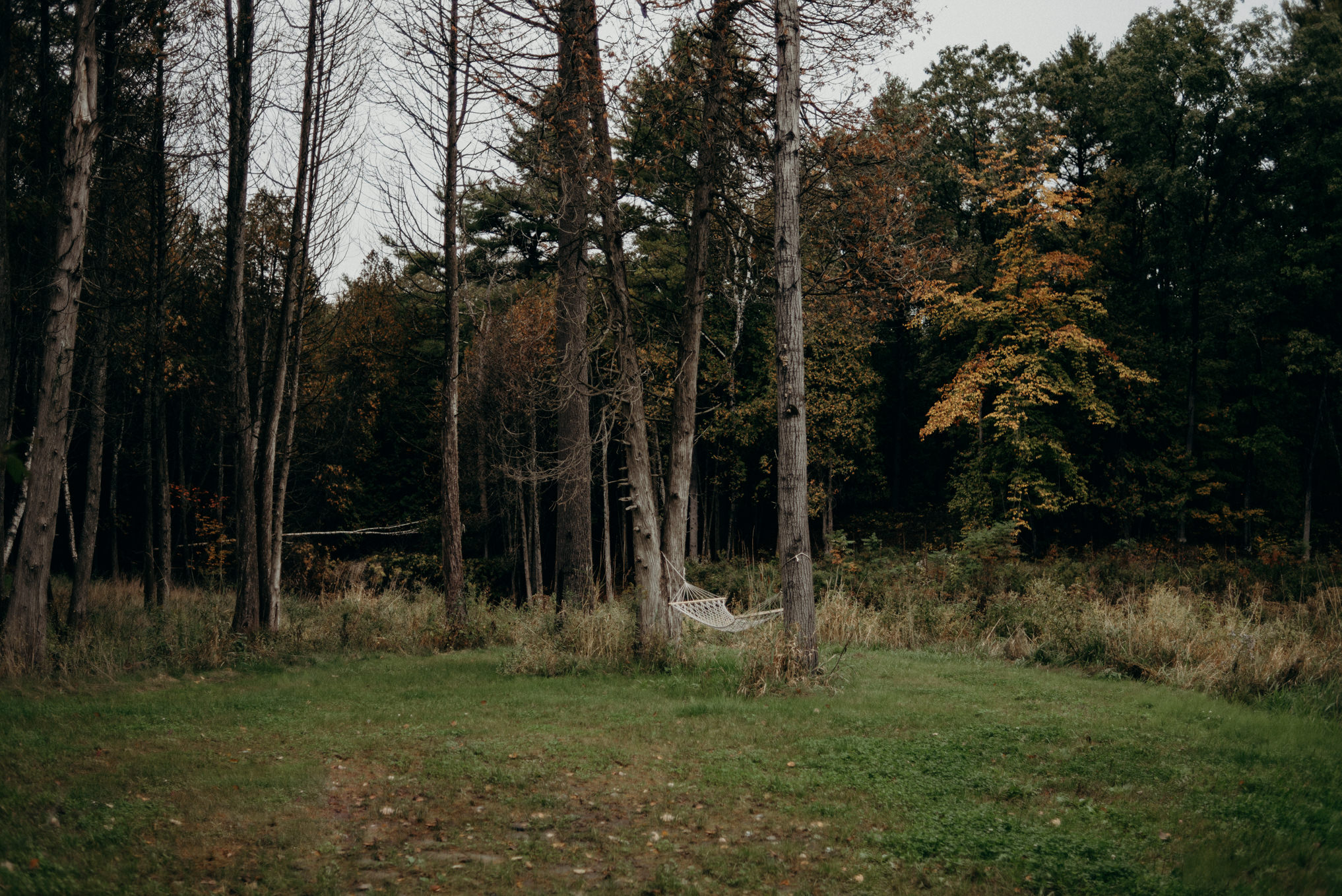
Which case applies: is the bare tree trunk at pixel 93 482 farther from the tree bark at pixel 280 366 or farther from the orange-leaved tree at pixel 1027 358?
the orange-leaved tree at pixel 1027 358

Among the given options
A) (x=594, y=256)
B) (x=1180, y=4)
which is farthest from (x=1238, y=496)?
(x=594, y=256)

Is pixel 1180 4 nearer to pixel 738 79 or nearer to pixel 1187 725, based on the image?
pixel 738 79

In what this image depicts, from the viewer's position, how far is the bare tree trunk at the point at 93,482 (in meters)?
10.6

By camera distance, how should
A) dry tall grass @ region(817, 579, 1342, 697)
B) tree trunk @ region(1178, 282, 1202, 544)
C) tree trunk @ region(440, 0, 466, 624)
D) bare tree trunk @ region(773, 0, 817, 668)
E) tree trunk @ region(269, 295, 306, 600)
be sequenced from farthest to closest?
tree trunk @ region(1178, 282, 1202, 544) → tree trunk @ region(440, 0, 466, 624) → tree trunk @ region(269, 295, 306, 600) → dry tall grass @ region(817, 579, 1342, 697) → bare tree trunk @ region(773, 0, 817, 668)

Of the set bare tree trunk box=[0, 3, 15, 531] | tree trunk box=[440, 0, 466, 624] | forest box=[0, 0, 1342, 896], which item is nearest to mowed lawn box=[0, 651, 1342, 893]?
forest box=[0, 0, 1342, 896]

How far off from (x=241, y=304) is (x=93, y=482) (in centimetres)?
295

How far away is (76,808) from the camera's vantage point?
4363 mm

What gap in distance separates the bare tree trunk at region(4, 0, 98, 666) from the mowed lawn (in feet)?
4.46

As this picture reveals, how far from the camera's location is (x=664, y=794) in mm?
5082

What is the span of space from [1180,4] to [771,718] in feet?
88.0

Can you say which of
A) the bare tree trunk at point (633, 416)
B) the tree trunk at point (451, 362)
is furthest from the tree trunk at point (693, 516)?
the bare tree trunk at point (633, 416)

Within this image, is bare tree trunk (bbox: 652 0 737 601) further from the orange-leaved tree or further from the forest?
the orange-leaved tree

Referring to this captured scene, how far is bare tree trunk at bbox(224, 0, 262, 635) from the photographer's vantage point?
439 inches

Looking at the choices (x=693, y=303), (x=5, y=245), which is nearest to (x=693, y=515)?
(x=693, y=303)
